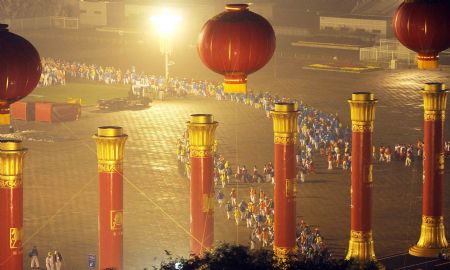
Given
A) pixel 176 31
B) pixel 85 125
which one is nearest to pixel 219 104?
pixel 85 125

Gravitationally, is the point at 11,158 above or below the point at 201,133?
below

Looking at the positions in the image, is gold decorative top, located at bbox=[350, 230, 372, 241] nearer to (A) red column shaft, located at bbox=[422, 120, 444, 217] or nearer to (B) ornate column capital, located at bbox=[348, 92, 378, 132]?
(B) ornate column capital, located at bbox=[348, 92, 378, 132]

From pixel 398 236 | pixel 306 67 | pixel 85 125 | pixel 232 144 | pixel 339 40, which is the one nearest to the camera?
pixel 398 236

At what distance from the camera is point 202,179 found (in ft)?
147

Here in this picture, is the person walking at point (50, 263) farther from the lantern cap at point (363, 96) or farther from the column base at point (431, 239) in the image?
the lantern cap at point (363, 96)

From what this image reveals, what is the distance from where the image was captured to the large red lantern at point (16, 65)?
39.8 m

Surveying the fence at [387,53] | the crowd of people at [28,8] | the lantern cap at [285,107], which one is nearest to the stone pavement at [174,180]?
the fence at [387,53]

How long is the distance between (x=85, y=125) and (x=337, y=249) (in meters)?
37.4

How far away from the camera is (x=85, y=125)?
337 feet

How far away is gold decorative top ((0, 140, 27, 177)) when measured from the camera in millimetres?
42750

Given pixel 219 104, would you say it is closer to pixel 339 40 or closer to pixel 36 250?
pixel 339 40

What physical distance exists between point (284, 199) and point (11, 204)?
8.86m

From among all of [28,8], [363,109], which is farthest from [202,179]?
[28,8]

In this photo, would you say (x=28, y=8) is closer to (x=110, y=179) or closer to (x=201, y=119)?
(x=201, y=119)
